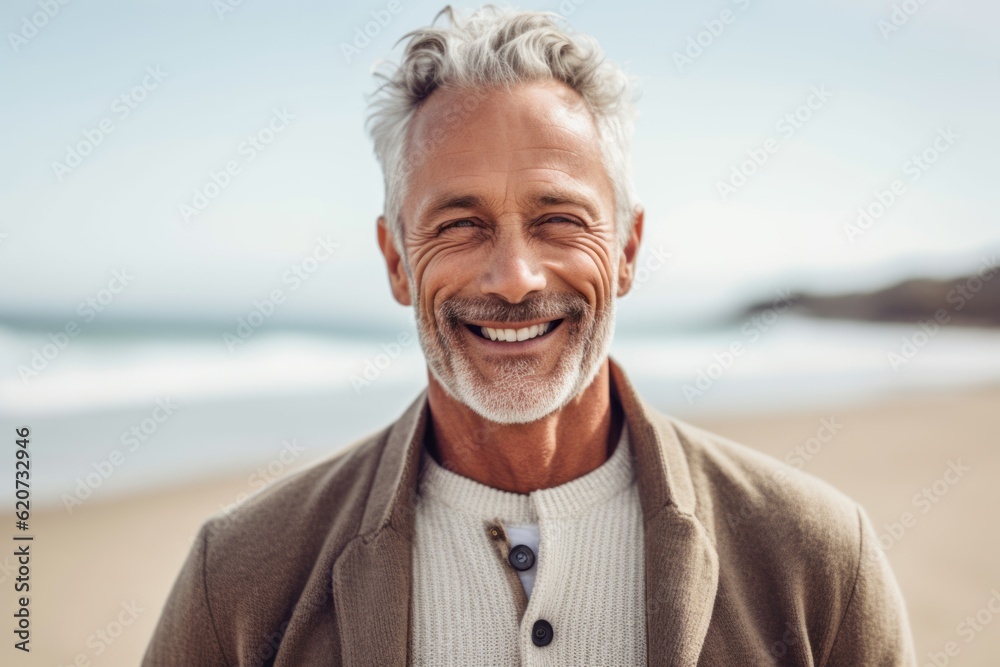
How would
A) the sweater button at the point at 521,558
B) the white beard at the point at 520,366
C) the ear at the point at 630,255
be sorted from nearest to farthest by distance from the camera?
1. the sweater button at the point at 521,558
2. the white beard at the point at 520,366
3. the ear at the point at 630,255

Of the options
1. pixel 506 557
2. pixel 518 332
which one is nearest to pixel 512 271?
pixel 518 332

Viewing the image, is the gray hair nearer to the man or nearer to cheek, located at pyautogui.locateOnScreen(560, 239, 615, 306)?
the man

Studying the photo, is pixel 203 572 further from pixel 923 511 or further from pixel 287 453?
pixel 287 453

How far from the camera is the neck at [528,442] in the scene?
7.97 feet

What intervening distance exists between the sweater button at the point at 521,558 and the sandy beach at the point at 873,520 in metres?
4.01

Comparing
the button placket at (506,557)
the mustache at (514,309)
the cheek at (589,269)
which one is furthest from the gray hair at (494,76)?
the button placket at (506,557)

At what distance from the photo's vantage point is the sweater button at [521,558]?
2.25 metres

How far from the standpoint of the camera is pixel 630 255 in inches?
106

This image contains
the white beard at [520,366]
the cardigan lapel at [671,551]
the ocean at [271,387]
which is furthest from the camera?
the ocean at [271,387]

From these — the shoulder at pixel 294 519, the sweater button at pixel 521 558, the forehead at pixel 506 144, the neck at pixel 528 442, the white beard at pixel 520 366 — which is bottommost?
the sweater button at pixel 521 558

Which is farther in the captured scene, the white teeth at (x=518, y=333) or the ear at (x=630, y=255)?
the ear at (x=630, y=255)

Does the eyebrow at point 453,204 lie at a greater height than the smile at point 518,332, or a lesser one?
greater

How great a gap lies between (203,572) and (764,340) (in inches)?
661

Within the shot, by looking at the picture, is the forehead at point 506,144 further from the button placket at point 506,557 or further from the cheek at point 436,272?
the button placket at point 506,557
